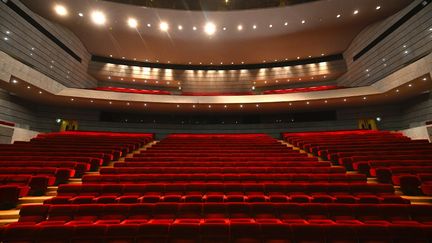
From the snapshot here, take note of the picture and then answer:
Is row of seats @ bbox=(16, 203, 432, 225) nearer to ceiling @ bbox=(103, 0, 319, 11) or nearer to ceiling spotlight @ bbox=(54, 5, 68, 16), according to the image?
ceiling @ bbox=(103, 0, 319, 11)

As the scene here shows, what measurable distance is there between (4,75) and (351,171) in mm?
7975

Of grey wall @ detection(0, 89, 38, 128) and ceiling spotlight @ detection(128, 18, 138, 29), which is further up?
ceiling spotlight @ detection(128, 18, 138, 29)

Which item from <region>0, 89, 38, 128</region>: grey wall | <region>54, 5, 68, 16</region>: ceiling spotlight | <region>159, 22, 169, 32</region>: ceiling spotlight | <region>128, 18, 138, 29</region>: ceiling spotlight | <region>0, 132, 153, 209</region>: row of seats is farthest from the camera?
<region>159, 22, 169, 32</region>: ceiling spotlight

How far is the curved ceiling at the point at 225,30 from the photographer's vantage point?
6773 mm

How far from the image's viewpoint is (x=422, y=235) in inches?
65.5

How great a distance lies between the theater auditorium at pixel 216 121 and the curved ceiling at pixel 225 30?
60 mm

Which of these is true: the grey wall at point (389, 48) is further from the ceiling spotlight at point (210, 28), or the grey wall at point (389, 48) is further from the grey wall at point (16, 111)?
the grey wall at point (16, 111)

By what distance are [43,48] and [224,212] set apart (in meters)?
8.43

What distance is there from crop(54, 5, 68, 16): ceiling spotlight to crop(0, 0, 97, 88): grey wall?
2.31ft

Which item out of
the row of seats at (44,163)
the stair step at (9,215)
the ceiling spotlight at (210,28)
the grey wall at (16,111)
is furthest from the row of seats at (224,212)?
the ceiling spotlight at (210,28)

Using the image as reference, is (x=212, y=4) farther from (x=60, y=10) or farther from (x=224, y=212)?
(x=224, y=212)

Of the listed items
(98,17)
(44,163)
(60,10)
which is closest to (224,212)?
(44,163)

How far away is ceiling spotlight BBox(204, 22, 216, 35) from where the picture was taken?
25.0 ft

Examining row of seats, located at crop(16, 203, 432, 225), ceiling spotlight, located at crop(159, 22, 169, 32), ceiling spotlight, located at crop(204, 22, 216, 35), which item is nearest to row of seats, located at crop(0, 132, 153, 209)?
row of seats, located at crop(16, 203, 432, 225)
